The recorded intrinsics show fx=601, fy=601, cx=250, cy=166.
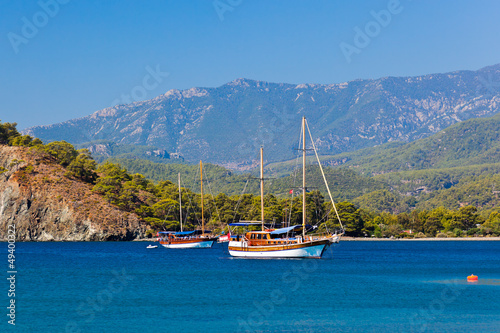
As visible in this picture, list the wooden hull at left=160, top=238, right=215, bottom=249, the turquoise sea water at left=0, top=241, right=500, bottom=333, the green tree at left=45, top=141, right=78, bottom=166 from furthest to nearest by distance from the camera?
the green tree at left=45, top=141, right=78, bottom=166, the wooden hull at left=160, top=238, right=215, bottom=249, the turquoise sea water at left=0, top=241, right=500, bottom=333

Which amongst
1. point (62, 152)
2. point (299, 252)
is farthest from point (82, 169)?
point (299, 252)

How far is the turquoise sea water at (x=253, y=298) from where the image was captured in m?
39.8

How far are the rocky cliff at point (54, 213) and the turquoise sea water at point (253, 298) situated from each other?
84.4 metres

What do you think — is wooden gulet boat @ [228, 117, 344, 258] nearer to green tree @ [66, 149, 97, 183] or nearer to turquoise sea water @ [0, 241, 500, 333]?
turquoise sea water @ [0, 241, 500, 333]

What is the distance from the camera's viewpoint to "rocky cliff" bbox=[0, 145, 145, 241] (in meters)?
165

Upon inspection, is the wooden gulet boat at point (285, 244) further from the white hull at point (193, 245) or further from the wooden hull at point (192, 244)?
the white hull at point (193, 245)

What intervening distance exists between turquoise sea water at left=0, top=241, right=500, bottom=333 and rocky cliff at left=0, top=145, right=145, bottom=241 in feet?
277

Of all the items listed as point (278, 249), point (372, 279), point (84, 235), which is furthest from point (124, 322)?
point (84, 235)

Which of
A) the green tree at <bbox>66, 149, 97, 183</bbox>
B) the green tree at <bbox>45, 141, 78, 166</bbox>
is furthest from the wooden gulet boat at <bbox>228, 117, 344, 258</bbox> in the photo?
the green tree at <bbox>45, 141, 78, 166</bbox>

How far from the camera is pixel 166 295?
52906mm

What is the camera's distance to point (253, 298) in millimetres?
51312

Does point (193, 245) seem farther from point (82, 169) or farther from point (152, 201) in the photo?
point (82, 169)

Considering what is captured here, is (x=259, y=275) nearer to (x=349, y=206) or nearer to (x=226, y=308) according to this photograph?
(x=226, y=308)

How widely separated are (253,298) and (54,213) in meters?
126
